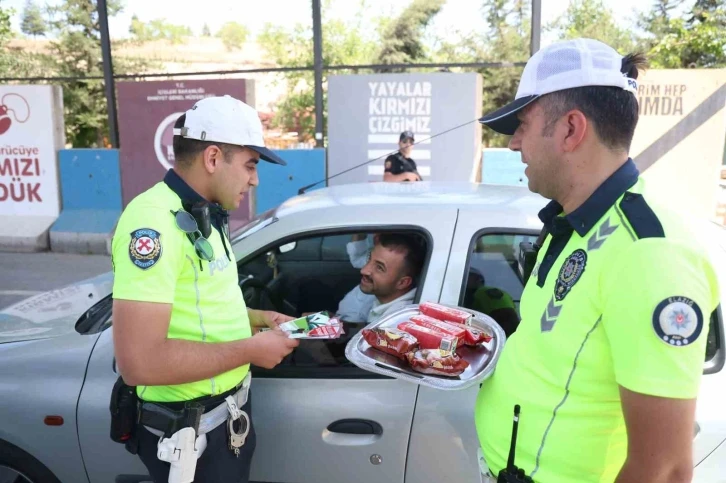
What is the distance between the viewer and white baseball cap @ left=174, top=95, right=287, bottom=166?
1.69m

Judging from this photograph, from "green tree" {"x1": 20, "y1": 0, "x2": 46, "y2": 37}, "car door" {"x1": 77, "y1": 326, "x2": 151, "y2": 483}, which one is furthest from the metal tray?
"green tree" {"x1": 20, "y1": 0, "x2": 46, "y2": 37}

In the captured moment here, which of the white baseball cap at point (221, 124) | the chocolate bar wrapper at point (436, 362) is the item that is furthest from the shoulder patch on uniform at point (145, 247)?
the chocolate bar wrapper at point (436, 362)

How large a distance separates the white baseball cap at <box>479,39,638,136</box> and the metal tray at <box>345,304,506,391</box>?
2.21 feet

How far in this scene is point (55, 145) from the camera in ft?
29.2

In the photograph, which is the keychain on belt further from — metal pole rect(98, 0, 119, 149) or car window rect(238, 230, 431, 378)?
metal pole rect(98, 0, 119, 149)

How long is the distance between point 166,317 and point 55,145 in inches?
339

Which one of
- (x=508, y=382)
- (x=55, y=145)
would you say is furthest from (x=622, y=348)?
(x=55, y=145)

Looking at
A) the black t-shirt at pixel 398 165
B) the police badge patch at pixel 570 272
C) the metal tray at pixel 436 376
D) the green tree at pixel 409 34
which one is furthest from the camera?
the green tree at pixel 409 34

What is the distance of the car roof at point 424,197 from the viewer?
221cm

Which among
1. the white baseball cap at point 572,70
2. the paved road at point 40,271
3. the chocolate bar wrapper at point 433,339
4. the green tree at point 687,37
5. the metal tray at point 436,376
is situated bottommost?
the paved road at point 40,271

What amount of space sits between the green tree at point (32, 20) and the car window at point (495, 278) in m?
19.1

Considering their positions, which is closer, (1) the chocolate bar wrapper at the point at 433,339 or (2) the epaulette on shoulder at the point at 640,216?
(2) the epaulette on shoulder at the point at 640,216

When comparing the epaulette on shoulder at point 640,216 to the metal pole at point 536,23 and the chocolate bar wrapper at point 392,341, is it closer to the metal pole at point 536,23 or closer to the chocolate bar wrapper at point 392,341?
the chocolate bar wrapper at point 392,341

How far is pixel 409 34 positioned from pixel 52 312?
→ 2119cm
